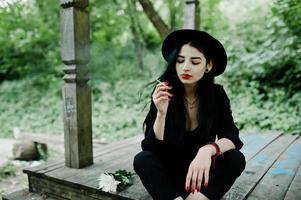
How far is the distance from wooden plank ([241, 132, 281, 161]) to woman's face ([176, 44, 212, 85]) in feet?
4.75

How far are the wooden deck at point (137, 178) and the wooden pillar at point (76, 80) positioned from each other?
0.22m

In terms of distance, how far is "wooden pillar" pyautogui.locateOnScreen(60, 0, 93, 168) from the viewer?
95.7 inches

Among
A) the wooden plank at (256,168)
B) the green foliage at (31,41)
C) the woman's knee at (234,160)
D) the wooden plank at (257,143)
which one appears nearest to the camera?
the woman's knee at (234,160)

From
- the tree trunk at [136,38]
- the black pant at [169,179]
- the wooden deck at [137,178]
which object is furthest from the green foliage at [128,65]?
the black pant at [169,179]

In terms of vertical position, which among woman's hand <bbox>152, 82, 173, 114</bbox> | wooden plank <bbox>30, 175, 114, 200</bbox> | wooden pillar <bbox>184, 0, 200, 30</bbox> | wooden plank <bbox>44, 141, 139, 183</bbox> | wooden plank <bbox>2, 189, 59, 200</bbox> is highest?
wooden pillar <bbox>184, 0, 200, 30</bbox>

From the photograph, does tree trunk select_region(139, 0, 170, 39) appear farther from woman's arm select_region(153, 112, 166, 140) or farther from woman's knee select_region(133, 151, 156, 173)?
woman's knee select_region(133, 151, 156, 173)

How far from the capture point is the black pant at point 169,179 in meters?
1.70

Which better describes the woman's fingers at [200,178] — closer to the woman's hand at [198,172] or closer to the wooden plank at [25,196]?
the woman's hand at [198,172]

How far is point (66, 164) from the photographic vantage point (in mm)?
2668

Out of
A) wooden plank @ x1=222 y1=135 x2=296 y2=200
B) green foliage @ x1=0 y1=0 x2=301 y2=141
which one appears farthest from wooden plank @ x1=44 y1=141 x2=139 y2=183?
green foliage @ x1=0 y1=0 x2=301 y2=141

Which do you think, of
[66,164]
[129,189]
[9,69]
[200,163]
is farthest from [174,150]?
[9,69]

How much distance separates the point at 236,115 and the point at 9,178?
3757 millimetres

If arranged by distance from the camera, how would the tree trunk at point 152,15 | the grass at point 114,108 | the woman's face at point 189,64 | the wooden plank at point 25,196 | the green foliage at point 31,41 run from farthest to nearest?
1. the green foliage at point 31,41
2. the grass at point 114,108
3. the tree trunk at point 152,15
4. the wooden plank at point 25,196
5. the woman's face at point 189,64

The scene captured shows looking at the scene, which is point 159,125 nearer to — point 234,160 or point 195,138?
point 195,138
